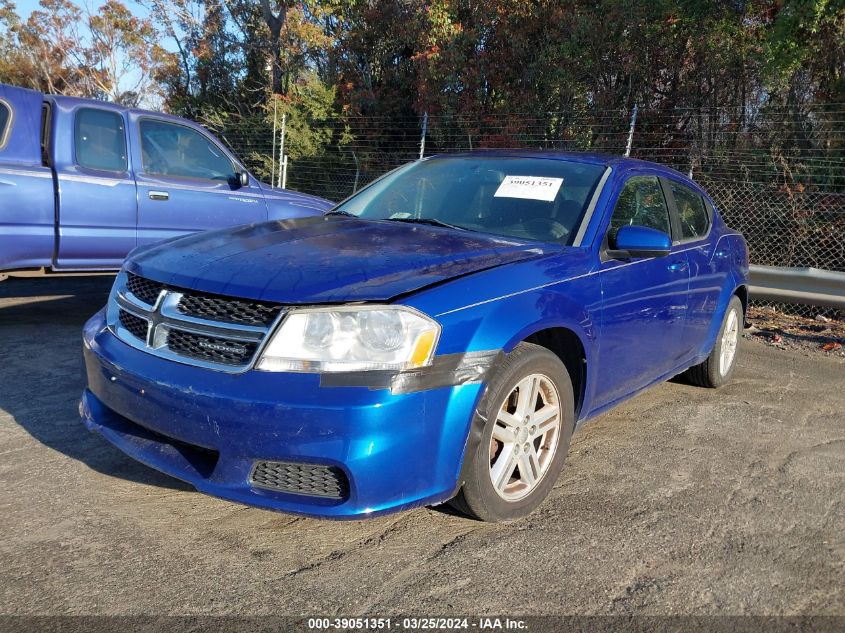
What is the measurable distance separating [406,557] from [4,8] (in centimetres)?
3711

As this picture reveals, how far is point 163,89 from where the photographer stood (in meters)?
27.1

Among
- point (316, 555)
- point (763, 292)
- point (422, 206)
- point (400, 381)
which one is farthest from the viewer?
point (763, 292)

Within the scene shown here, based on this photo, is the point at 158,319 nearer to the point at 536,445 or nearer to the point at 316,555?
the point at 316,555

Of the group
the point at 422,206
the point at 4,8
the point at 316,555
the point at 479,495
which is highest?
the point at 4,8

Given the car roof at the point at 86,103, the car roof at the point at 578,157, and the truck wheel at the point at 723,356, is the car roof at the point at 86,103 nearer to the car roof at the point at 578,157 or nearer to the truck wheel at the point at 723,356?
the car roof at the point at 578,157

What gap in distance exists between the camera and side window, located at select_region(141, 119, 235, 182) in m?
6.50

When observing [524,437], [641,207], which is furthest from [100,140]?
[524,437]

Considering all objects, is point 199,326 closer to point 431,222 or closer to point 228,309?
point 228,309

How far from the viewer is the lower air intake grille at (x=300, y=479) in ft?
8.49

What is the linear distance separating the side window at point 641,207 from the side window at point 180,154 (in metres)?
4.10

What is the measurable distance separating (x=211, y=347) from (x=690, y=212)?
3.40 meters

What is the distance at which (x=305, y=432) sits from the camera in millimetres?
2512

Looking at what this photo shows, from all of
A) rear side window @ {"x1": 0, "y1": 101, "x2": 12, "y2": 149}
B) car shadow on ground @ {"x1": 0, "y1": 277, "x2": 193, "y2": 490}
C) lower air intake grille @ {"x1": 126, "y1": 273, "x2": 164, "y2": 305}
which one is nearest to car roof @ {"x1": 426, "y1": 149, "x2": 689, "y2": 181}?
lower air intake grille @ {"x1": 126, "y1": 273, "x2": 164, "y2": 305}

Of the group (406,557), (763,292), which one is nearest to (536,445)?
(406,557)
